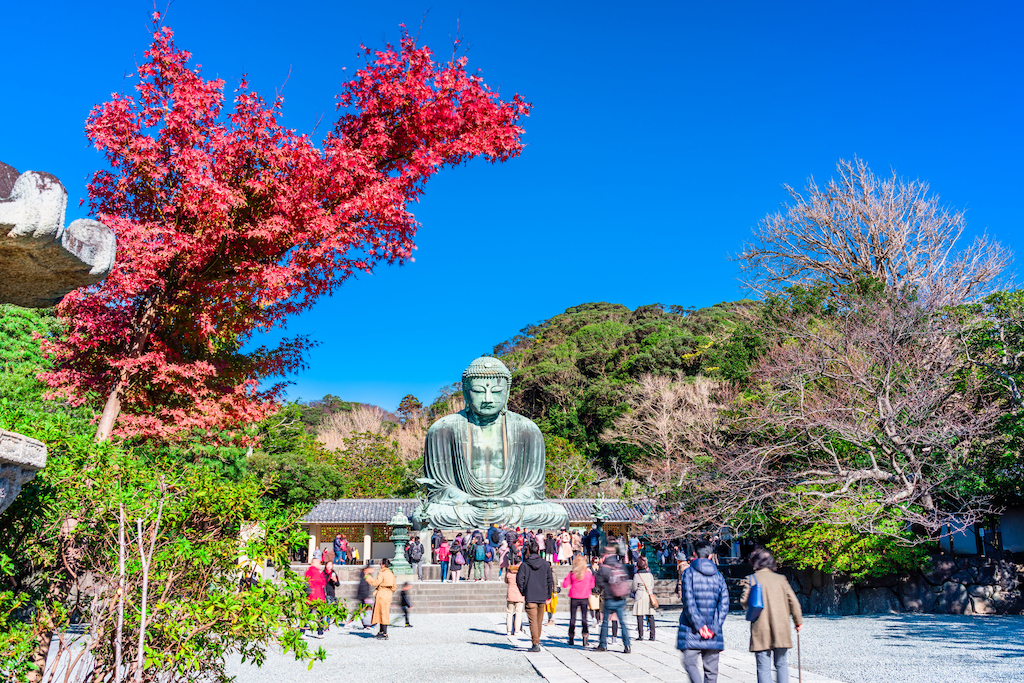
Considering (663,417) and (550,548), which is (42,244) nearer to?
(550,548)

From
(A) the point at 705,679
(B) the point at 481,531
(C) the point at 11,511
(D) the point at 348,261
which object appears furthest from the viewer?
(B) the point at 481,531

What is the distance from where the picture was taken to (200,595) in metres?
4.81

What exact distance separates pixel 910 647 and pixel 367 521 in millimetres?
22461

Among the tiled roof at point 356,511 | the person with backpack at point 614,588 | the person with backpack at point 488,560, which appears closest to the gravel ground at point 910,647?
the person with backpack at point 614,588

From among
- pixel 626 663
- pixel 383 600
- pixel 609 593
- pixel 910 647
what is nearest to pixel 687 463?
pixel 910 647

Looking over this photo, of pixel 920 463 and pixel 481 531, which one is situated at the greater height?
pixel 920 463

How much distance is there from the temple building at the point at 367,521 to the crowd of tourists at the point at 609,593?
974 centimetres

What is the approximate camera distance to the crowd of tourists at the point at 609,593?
5645 mm

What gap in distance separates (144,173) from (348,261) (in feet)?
7.33

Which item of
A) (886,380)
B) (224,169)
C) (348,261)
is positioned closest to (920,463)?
(886,380)

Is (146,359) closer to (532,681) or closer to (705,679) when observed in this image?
(532,681)

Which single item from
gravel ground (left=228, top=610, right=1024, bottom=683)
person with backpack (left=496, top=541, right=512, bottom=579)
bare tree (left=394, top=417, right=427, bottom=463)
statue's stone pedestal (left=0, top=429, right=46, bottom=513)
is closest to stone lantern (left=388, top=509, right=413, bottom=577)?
person with backpack (left=496, top=541, right=512, bottom=579)

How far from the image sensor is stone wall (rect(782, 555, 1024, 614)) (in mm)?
13047

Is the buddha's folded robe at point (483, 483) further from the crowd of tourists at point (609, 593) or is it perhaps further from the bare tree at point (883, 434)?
the bare tree at point (883, 434)
